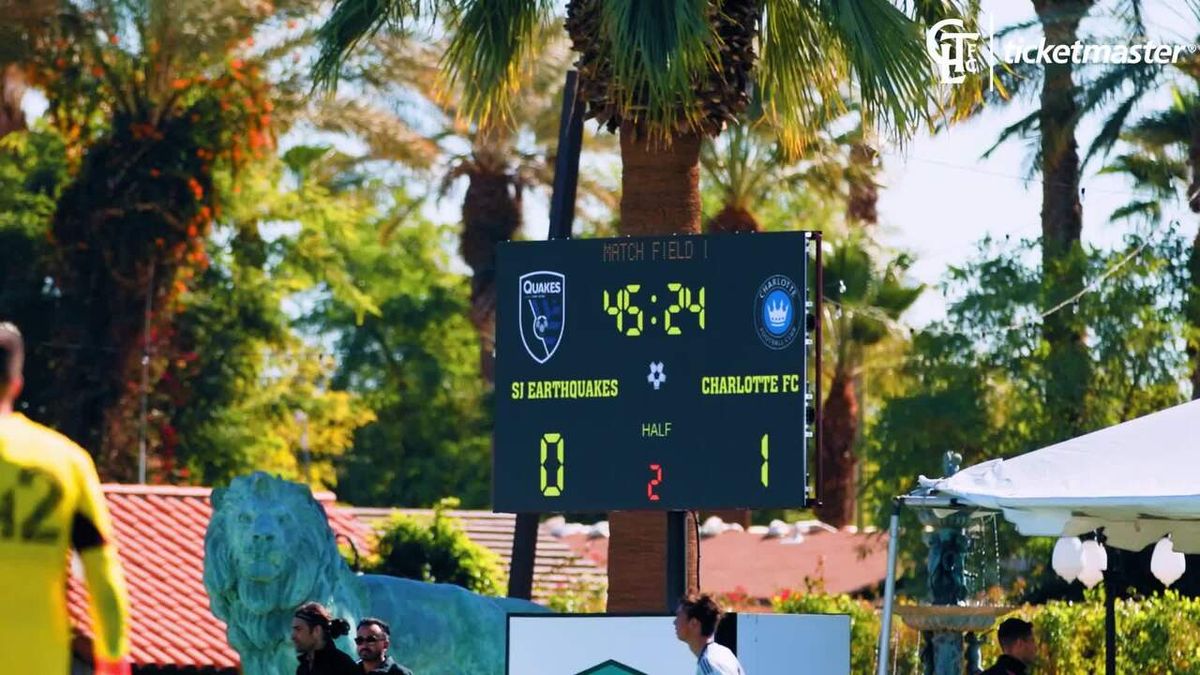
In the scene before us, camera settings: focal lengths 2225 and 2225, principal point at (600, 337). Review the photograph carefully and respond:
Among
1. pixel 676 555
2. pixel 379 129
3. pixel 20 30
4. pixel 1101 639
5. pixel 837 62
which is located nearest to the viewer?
pixel 676 555

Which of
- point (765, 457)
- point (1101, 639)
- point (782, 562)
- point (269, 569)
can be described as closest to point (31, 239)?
point (782, 562)

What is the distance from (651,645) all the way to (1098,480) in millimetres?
2739

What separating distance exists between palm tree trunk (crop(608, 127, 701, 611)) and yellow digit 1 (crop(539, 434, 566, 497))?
2.02m

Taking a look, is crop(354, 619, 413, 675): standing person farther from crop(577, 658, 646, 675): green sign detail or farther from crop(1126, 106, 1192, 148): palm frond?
crop(1126, 106, 1192, 148): palm frond

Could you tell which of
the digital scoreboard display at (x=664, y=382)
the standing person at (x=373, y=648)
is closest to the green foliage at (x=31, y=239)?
the digital scoreboard display at (x=664, y=382)

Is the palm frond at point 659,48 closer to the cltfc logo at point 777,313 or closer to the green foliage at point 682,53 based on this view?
the green foliage at point 682,53

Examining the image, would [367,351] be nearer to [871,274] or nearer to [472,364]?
[472,364]

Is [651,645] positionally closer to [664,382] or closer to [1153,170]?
[664,382]

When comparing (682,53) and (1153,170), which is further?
(1153,170)

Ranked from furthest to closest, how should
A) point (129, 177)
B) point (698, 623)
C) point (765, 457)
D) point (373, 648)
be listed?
point (129, 177)
point (765, 457)
point (373, 648)
point (698, 623)

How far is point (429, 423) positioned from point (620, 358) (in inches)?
1761

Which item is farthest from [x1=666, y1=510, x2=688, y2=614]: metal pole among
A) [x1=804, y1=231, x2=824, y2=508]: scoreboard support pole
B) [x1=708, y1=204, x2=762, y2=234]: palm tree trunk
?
[x1=708, y1=204, x2=762, y2=234]: palm tree trunk

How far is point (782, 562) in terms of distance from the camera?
36.0m

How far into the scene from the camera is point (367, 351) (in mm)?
61844
